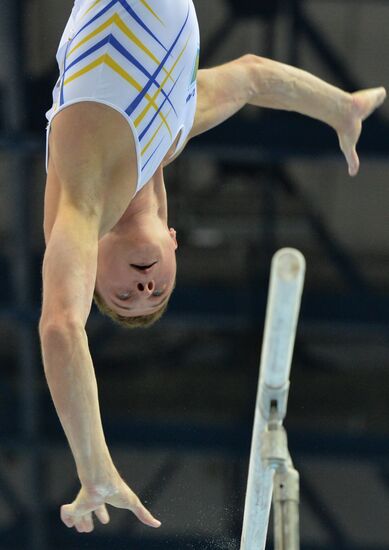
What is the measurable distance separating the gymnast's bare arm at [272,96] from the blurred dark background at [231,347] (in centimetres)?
258

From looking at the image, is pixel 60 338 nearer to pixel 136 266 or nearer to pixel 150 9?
pixel 136 266

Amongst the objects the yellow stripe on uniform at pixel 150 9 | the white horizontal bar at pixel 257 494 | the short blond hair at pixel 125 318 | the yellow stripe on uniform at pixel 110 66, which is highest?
the yellow stripe on uniform at pixel 150 9

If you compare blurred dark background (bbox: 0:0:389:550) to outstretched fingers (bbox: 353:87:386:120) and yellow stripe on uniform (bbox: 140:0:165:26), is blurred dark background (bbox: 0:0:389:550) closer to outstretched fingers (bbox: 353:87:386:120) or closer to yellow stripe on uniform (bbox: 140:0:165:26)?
outstretched fingers (bbox: 353:87:386:120)

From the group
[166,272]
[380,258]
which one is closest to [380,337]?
[380,258]

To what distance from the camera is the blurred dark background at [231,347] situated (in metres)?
8.07

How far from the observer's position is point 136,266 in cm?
452

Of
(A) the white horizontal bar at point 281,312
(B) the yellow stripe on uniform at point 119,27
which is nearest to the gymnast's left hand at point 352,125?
(B) the yellow stripe on uniform at point 119,27

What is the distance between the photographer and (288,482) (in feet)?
11.6

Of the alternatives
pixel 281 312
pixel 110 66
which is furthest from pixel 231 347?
pixel 281 312

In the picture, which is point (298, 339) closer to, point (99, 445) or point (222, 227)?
point (222, 227)

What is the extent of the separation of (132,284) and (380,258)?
447 centimetres

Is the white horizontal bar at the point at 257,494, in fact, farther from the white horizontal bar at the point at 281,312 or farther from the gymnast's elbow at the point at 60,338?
the gymnast's elbow at the point at 60,338

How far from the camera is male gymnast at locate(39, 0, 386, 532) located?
3775mm

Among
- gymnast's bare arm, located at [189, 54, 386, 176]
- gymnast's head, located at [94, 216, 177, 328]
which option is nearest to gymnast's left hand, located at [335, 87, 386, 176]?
gymnast's bare arm, located at [189, 54, 386, 176]
